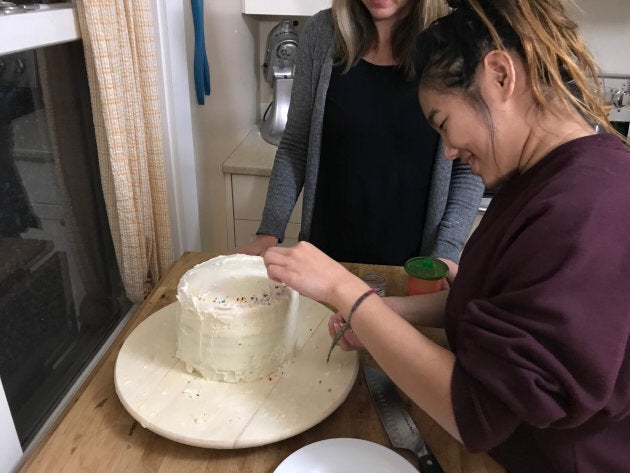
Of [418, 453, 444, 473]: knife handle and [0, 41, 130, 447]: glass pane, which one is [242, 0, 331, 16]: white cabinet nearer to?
[0, 41, 130, 447]: glass pane

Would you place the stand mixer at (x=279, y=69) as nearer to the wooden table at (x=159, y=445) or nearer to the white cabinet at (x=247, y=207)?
the white cabinet at (x=247, y=207)

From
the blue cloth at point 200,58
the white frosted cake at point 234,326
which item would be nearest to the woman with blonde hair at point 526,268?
the white frosted cake at point 234,326

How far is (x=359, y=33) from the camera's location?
1.33 metres

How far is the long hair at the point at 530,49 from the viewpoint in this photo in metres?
0.66

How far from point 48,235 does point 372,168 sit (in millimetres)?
785

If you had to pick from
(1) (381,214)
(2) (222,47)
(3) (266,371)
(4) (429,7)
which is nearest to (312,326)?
(3) (266,371)

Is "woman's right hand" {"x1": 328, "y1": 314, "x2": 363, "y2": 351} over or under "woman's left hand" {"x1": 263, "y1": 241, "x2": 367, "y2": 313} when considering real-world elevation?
under

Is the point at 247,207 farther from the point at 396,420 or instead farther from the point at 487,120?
the point at 487,120

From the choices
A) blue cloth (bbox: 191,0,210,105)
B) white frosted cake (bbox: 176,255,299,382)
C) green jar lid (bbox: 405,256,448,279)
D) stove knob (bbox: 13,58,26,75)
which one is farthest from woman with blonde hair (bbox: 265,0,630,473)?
blue cloth (bbox: 191,0,210,105)

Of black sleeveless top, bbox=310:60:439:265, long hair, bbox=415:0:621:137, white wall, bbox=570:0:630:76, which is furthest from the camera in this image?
white wall, bbox=570:0:630:76

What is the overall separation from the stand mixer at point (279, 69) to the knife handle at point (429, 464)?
1607mm

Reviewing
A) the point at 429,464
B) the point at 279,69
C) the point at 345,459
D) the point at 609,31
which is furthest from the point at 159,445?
the point at 609,31

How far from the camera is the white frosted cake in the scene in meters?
0.91

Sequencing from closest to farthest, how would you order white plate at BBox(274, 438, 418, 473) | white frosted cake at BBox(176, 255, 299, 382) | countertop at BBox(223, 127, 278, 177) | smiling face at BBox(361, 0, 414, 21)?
white plate at BBox(274, 438, 418, 473)
white frosted cake at BBox(176, 255, 299, 382)
smiling face at BBox(361, 0, 414, 21)
countertop at BBox(223, 127, 278, 177)
